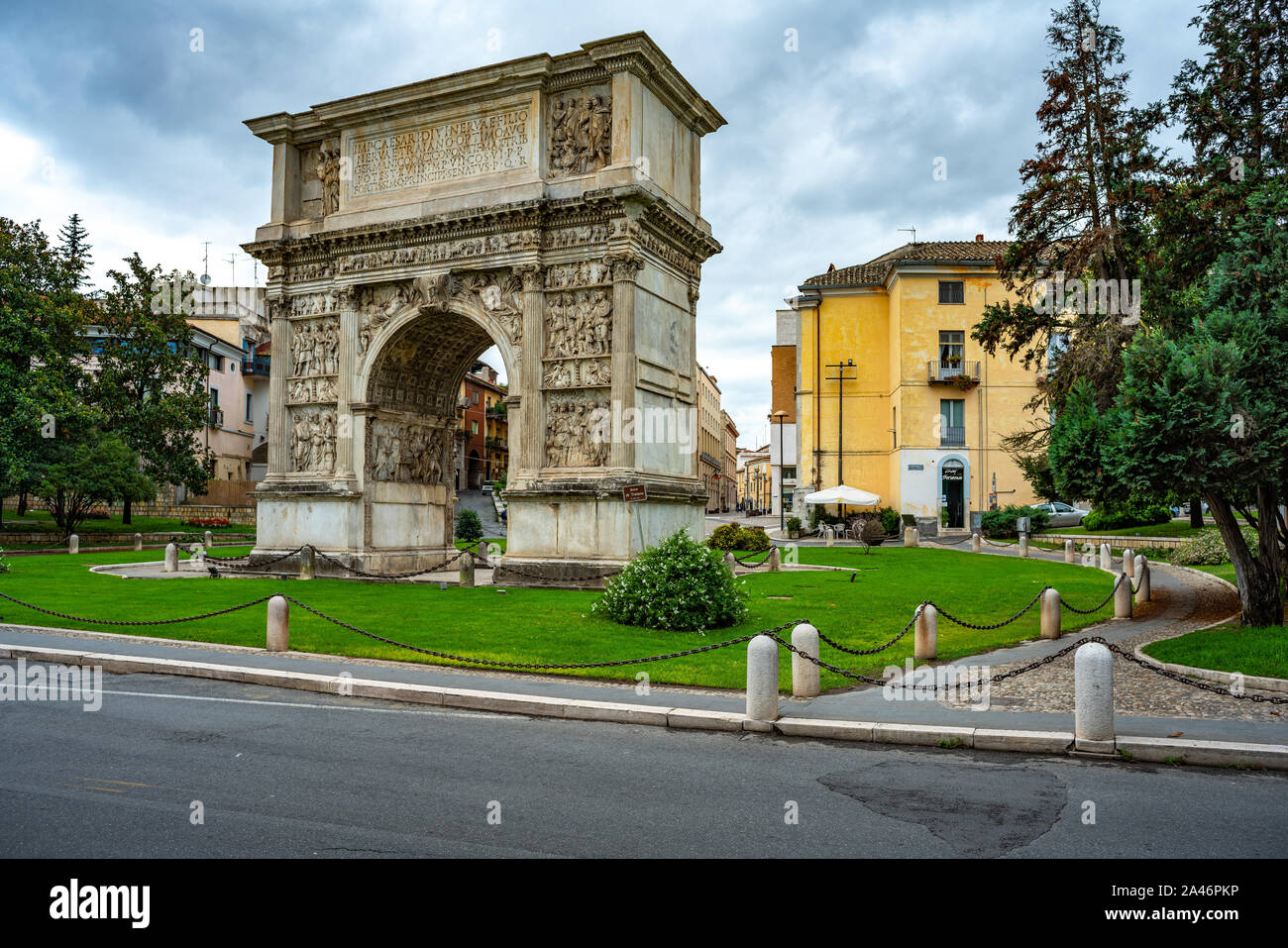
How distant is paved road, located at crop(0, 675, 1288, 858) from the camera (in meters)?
5.11

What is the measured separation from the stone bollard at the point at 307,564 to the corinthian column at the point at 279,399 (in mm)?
2722

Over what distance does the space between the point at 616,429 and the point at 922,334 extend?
31105 mm

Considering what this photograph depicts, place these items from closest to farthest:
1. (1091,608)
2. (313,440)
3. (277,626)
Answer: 1. (277,626)
2. (1091,608)
3. (313,440)

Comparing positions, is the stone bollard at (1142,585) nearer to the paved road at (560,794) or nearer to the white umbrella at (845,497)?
the paved road at (560,794)

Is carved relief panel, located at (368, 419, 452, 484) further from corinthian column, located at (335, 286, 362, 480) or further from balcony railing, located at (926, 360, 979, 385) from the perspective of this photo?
balcony railing, located at (926, 360, 979, 385)

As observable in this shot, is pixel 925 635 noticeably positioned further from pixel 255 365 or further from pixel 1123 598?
pixel 255 365

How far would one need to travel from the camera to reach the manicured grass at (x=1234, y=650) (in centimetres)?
1007

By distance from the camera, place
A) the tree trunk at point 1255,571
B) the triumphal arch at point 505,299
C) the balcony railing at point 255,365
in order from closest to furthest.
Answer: the tree trunk at point 1255,571, the triumphal arch at point 505,299, the balcony railing at point 255,365

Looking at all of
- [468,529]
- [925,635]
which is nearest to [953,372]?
[468,529]

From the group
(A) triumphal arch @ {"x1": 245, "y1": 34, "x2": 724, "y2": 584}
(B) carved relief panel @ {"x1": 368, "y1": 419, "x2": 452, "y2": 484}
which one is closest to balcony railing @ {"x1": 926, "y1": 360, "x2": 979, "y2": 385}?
(A) triumphal arch @ {"x1": 245, "y1": 34, "x2": 724, "y2": 584}

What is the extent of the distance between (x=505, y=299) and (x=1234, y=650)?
1651cm

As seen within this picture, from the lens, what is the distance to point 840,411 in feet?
162

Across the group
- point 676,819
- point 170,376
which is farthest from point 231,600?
point 170,376

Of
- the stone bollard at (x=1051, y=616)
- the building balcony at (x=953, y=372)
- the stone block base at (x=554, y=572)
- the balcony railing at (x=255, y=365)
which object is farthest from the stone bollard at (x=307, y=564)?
the balcony railing at (x=255, y=365)
